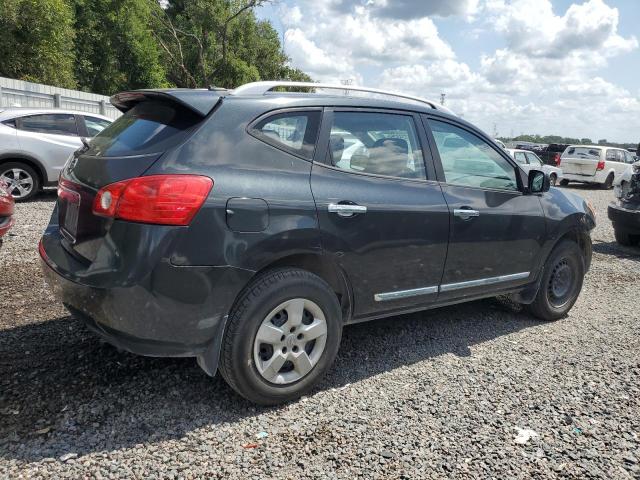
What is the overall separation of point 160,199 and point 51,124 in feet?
26.8

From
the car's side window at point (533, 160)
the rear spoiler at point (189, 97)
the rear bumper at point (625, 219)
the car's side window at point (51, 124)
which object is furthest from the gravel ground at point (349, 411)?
the car's side window at point (533, 160)

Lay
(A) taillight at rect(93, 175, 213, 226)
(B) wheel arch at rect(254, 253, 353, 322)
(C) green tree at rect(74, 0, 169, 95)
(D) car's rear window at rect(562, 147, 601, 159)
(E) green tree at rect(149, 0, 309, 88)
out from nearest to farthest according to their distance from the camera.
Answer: (A) taillight at rect(93, 175, 213, 226) < (B) wheel arch at rect(254, 253, 353, 322) < (D) car's rear window at rect(562, 147, 601, 159) < (C) green tree at rect(74, 0, 169, 95) < (E) green tree at rect(149, 0, 309, 88)

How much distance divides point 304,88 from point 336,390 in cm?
197

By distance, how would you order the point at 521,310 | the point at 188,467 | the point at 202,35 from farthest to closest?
the point at 202,35 → the point at 521,310 → the point at 188,467

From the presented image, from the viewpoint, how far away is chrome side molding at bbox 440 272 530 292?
12.6ft

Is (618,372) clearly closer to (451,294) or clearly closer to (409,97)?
(451,294)

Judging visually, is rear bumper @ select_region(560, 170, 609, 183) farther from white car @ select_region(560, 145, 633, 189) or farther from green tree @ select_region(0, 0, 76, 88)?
green tree @ select_region(0, 0, 76, 88)

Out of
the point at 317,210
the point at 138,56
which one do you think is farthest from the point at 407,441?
the point at 138,56

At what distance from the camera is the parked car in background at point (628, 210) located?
834cm

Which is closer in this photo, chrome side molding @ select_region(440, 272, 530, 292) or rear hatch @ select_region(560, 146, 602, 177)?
chrome side molding @ select_region(440, 272, 530, 292)

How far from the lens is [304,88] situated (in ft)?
11.4

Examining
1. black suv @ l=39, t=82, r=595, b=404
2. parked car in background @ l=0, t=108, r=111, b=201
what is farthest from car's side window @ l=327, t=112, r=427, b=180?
parked car in background @ l=0, t=108, r=111, b=201

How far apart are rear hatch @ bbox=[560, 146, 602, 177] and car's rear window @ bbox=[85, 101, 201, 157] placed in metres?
21.5

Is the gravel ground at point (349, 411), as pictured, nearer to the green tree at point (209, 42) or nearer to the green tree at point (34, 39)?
the green tree at point (34, 39)
